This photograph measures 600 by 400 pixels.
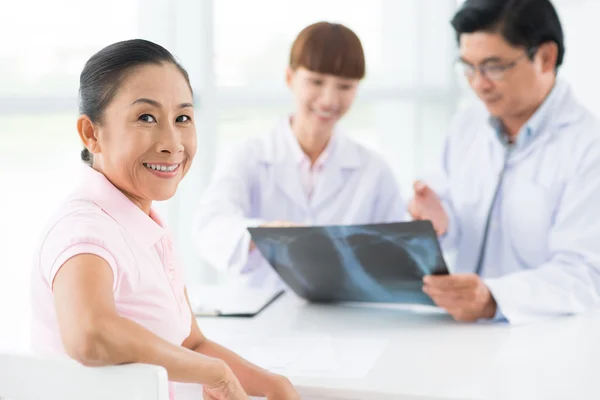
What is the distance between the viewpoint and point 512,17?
191 cm

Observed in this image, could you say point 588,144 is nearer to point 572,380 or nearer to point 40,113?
point 572,380

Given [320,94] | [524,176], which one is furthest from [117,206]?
[524,176]

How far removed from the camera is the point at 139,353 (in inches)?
36.8

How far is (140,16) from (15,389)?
238 cm

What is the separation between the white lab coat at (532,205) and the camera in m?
1.69

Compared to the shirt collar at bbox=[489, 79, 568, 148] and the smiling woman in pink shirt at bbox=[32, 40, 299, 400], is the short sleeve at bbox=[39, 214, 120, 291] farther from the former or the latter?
the shirt collar at bbox=[489, 79, 568, 148]

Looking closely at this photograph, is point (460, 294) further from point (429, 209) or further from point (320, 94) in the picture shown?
point (320, 94)

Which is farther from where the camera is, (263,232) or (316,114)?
(316,114)

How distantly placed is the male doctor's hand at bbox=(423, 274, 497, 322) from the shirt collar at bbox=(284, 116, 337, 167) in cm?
73

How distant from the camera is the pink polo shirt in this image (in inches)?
38.4

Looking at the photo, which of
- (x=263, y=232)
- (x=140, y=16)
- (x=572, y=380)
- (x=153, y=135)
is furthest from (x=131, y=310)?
(x=140, y=16)

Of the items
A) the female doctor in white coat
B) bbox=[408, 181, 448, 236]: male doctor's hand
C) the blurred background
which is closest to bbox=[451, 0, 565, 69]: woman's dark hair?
the female doctor in white coat

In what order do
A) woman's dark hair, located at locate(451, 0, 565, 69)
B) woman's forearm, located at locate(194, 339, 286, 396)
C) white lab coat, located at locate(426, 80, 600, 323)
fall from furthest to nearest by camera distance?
woman's dark hair, located at locate(451, 0, 565, 69)
white lab coat, located at locate(426, 80, 600, 323)
woman's forearm, located at locate(194, 339, 286, 396)

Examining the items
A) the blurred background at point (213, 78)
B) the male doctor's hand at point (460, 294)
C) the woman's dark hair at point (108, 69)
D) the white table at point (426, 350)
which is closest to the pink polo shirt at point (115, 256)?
the woman's dark hair at point (108, 69)
